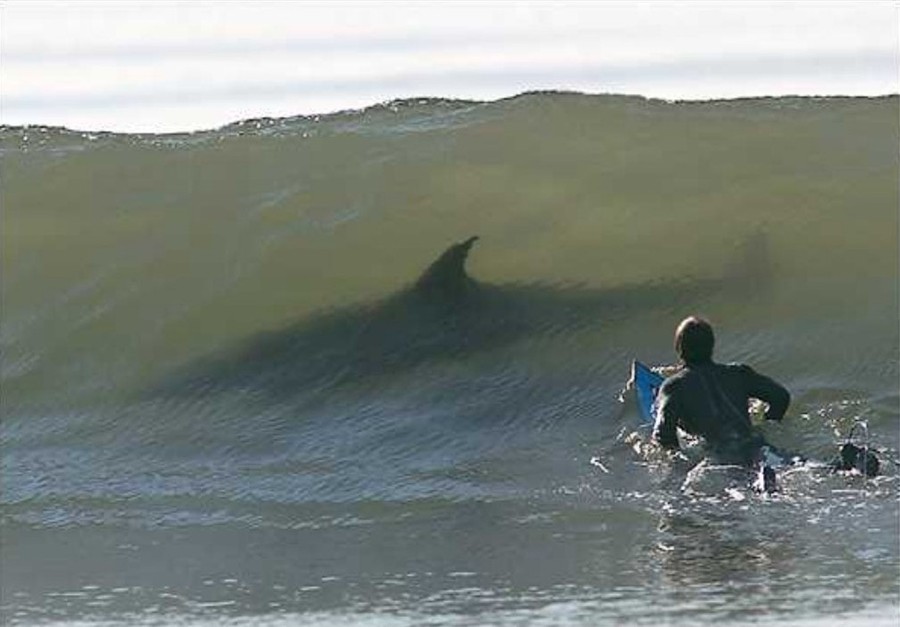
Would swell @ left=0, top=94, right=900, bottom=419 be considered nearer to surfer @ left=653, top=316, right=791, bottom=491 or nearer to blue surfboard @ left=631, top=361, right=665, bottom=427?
blue surfboard @ left=631, top=361, right=665, bottom=427

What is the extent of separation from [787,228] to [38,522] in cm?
606

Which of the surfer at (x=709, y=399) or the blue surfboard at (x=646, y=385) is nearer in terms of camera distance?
the surfer at (x=709, y=399)

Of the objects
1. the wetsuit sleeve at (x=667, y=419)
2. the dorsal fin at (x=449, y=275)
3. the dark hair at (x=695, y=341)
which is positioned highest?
the dorsal fin at (x=449, y=275)

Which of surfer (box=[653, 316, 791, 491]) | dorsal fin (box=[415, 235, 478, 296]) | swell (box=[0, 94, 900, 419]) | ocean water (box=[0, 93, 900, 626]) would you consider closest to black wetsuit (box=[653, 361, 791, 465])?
surfer (box=[653, 316, 791, 491])

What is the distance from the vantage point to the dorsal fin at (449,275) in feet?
47.2

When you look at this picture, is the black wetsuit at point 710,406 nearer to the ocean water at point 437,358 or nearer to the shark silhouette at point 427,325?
the ocean water at point 437,358

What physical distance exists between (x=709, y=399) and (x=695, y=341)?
0.31 metres

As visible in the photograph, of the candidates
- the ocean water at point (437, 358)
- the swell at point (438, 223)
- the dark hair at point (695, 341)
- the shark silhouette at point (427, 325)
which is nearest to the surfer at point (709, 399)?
the dark hair at point (695, 341)

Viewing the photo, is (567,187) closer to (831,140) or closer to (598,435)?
(831,140)

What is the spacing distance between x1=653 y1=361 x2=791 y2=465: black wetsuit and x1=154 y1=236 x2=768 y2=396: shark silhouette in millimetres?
3030

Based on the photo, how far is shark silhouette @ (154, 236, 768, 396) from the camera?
45.5 ft

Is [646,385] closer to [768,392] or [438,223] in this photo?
[768,392]

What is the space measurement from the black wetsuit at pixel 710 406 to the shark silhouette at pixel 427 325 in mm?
3030

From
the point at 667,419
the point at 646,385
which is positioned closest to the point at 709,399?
the point at 667,419
